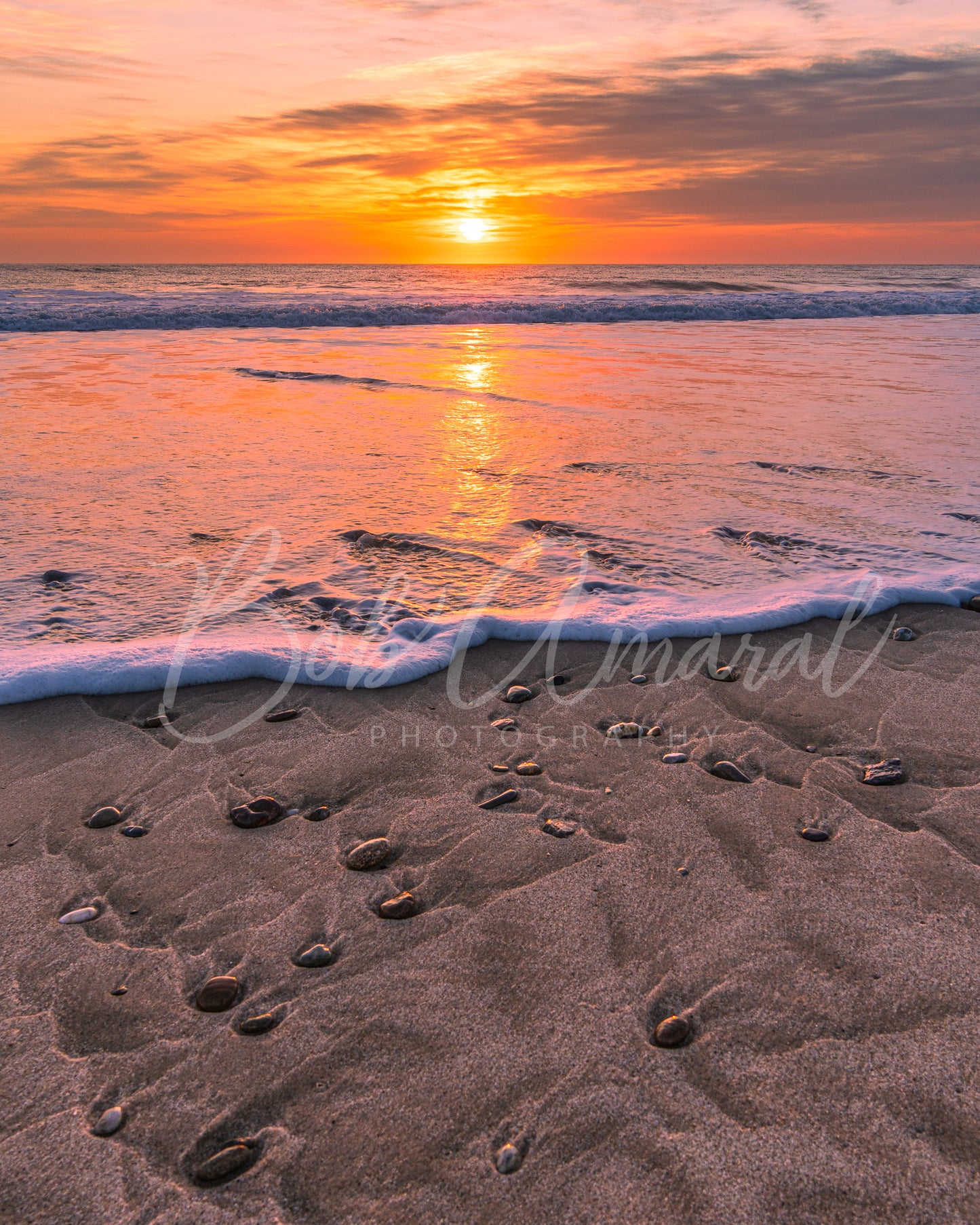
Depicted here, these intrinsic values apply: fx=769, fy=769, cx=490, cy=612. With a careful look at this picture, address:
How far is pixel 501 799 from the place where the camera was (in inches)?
99.0

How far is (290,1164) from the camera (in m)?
1.47

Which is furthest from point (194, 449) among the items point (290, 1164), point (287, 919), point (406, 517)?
point (290, 1164)

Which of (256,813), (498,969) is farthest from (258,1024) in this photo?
(256,813)

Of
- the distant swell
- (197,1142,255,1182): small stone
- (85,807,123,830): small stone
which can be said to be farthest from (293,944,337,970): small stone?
the distant swell

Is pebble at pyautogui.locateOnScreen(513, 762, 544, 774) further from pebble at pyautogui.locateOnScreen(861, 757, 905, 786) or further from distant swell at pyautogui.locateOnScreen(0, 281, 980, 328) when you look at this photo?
distant swell at pyautogui.locateOnScreen(0, 281, 980, 328)

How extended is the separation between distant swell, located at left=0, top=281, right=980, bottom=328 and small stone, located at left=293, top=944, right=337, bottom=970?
63.9 feet

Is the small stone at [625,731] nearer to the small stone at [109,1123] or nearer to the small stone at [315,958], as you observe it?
the small stone at [315,958]

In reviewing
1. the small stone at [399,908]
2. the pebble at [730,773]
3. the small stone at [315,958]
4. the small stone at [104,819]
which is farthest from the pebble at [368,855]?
the pebble at [730,773]

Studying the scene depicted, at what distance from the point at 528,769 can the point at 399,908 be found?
75 cm

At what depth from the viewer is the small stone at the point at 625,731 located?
2863 millimetres

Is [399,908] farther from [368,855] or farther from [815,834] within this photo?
[815,834]

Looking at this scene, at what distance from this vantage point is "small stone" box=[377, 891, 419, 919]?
2066 millimetres

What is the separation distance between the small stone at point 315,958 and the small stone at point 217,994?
0.16m

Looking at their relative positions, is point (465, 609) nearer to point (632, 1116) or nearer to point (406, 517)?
point (406, 517)
